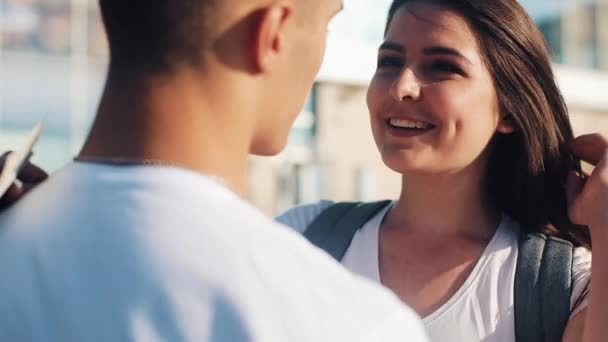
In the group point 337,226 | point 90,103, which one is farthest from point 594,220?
point 90,103

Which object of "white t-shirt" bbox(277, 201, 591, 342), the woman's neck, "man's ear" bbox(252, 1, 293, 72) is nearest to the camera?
"man's ear" bbox(252, 1, 293, 72)

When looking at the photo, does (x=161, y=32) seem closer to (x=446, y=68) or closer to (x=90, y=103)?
(x=446, y=68)

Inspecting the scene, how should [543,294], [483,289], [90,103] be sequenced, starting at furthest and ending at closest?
[90,103] < [483,289] < [543,294]

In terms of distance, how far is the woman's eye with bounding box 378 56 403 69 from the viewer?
1948 millimetres

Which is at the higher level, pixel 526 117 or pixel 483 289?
pixel 526 117

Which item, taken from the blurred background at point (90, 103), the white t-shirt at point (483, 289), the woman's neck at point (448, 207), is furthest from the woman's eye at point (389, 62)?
the blurred background at point (90, 103)

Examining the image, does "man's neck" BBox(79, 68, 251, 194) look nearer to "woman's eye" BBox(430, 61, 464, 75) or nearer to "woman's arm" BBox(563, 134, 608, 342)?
"woman's arm" BBox(563, 134, 608, 342)

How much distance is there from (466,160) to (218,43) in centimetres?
120

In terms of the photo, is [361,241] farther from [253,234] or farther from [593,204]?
[253,234]

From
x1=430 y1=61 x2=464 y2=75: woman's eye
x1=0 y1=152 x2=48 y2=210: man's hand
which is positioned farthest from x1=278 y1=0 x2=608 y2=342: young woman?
x1=0 y1=152 x2=48 y2=210: man's hand

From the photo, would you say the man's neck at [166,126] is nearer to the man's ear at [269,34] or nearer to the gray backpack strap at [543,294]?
the man's ear at [269,34]

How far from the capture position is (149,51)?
796 millimetres

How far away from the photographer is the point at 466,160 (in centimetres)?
191

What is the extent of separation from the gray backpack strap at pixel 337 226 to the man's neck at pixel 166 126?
109 cm
